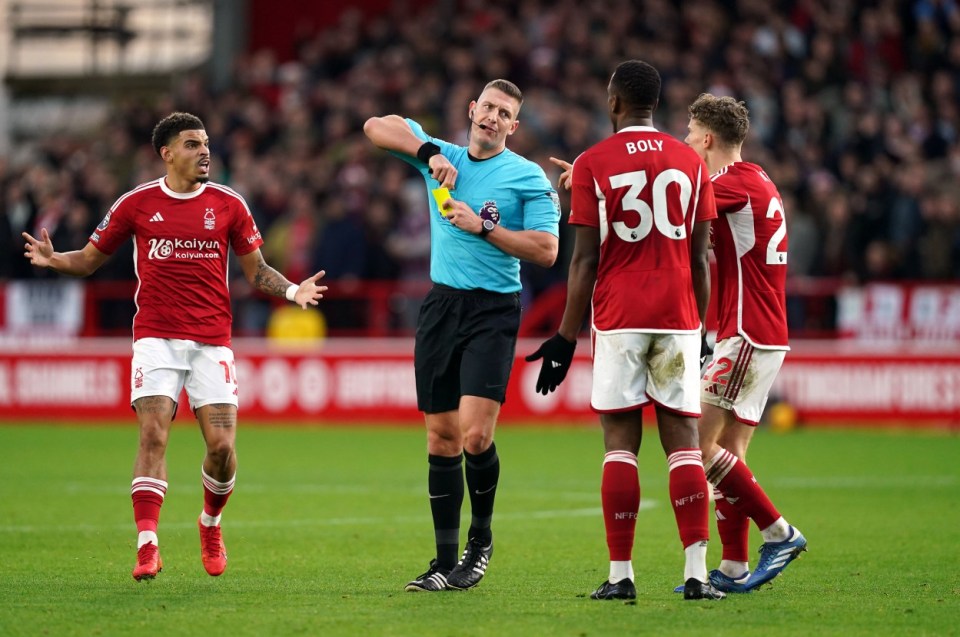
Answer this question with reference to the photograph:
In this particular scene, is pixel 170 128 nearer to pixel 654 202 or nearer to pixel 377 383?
pixel 654 202

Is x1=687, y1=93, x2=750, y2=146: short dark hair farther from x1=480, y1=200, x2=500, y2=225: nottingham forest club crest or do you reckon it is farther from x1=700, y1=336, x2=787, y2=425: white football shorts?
x1=480, y1=200, x2=500, y2=225: nottingham forest club crest

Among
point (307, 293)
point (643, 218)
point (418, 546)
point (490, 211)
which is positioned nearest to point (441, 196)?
point (490, 211)

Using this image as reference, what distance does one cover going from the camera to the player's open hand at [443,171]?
319 inches

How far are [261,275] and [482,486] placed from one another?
6.10ft

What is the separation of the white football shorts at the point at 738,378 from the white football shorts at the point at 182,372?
2.62 meters

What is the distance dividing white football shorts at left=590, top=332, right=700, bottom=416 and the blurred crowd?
1324 cm

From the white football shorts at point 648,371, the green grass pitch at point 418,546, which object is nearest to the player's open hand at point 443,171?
the white football shorts at point 648,371

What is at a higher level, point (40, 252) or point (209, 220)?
point (209, 220)

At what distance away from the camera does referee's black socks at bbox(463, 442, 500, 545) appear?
8.38 meters

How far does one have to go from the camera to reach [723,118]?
840 centimetres

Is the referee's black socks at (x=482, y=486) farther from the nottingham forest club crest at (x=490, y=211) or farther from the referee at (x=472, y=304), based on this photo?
the nottingham forest club crest at (x=490, y=211)

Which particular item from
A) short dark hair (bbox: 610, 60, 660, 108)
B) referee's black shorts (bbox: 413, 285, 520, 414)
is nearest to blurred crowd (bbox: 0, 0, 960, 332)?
referee's black shorts (bbox: 413, 285, 520, 414)

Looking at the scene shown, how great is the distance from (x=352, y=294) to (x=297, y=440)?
3.49 m

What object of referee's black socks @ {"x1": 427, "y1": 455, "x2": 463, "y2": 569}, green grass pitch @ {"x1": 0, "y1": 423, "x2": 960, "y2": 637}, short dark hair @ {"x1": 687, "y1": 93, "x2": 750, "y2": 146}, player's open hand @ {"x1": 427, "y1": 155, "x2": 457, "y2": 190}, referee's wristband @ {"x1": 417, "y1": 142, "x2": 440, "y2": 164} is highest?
short dark hair @ {"x1": 687, "y1": 93, "x2": 750, "y2": 146}
